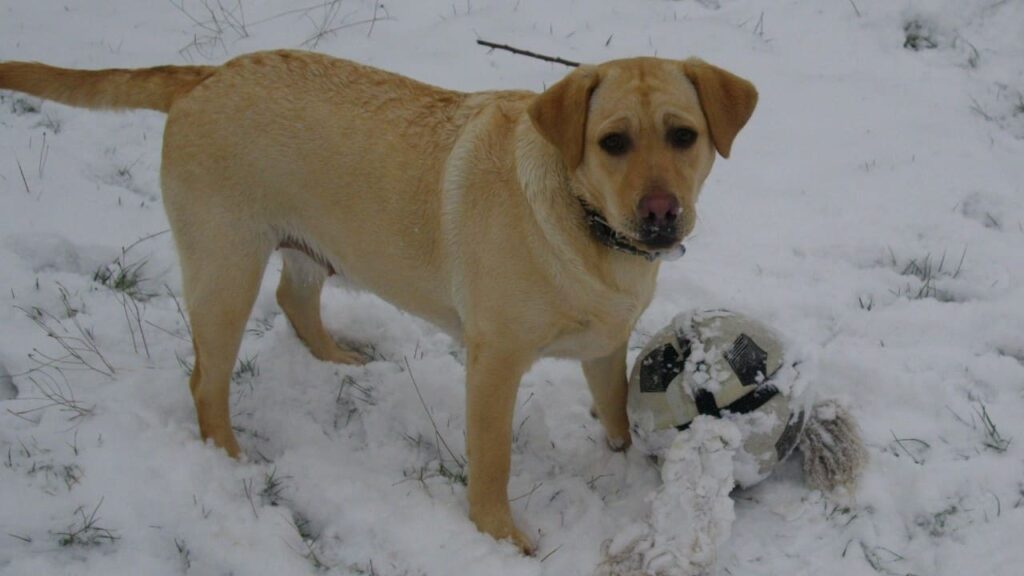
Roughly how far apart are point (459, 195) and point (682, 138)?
83 centimetres

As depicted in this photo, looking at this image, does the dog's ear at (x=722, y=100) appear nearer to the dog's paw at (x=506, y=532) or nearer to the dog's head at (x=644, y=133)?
the dog's head at (x=644, y=133)

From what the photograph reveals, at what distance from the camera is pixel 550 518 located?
3340 millimetres

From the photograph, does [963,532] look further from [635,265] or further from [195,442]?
[195,442]

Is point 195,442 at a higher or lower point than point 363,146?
lower

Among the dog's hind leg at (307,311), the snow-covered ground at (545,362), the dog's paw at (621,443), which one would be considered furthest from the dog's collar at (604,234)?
the dog's hind leg at (307,311)

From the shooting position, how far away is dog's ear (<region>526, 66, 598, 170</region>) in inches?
116

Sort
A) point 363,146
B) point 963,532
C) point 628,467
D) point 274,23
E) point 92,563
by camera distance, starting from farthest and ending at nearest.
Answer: point 274,23 < point 628,467 < point 363,146 < point 963,532 < point 92,563

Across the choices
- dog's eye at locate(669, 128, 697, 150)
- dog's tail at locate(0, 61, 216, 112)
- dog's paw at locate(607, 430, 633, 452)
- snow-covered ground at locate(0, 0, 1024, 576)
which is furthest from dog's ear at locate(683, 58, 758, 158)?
dog's tail at locate(0, 61, 216, 112)

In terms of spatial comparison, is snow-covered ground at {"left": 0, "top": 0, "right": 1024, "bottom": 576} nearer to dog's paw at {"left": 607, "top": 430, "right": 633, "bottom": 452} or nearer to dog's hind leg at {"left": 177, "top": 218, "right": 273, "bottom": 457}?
dog's paw at {"left": 607, "top": 430, "right": 633, "bottom": 452}

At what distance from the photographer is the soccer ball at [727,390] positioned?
123 inches

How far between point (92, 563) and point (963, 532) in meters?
2.89

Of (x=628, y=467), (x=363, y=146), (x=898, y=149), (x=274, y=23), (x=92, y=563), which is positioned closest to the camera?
(x=92, y=563)

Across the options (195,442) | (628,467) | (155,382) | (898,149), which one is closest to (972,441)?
(628,467)

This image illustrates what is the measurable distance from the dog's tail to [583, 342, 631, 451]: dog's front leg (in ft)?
6.31
